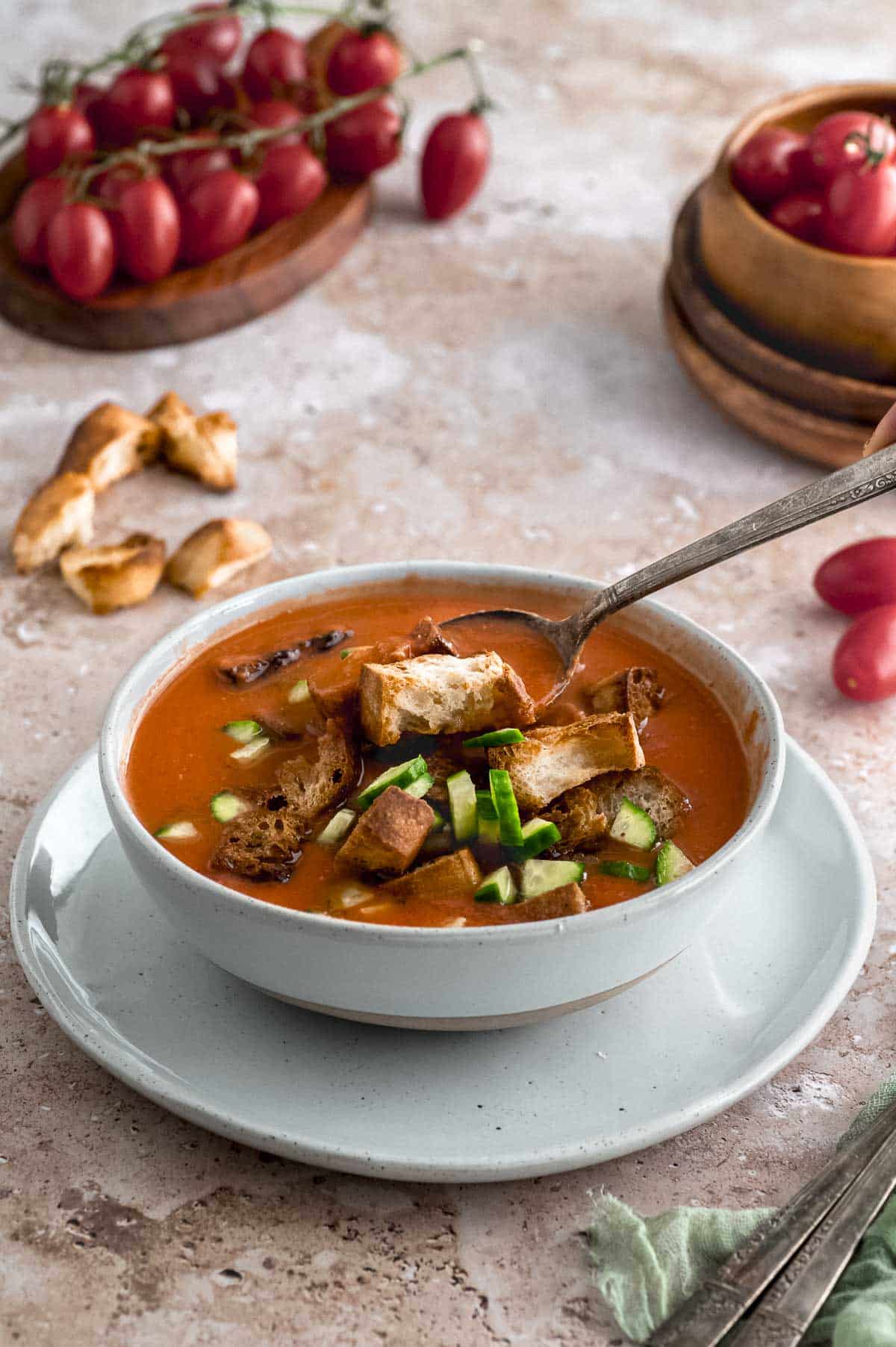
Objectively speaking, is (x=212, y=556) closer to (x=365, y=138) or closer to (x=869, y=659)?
(x=869, y=659)

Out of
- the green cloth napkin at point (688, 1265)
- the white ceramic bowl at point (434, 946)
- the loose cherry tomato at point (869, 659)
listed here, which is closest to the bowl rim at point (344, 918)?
the white ceramic bowl at point (434, 946)

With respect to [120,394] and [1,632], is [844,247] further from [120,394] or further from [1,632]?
[1,632]

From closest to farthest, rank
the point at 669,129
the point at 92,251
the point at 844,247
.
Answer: the point at 844,247 < the point at 92,251 < the point at 669,129

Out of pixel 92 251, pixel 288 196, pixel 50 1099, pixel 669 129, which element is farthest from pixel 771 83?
pixel 50 1099

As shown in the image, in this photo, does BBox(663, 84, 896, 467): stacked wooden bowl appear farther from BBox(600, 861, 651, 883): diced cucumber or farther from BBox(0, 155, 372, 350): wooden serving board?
BBox(600, 861, 651, 883): diced cucumber

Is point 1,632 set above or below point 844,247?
below

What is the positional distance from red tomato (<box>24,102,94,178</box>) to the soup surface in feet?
7.07

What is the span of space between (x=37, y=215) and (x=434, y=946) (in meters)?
2.71

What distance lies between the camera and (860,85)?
3.49 metres

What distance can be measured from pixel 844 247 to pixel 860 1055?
187cm

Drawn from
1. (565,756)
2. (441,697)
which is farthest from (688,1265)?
(441,697)

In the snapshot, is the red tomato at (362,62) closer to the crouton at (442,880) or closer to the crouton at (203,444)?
the crouton at (203,444)

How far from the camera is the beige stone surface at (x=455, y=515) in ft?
5.28

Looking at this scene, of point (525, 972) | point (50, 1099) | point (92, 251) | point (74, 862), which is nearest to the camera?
point (525, 972)
